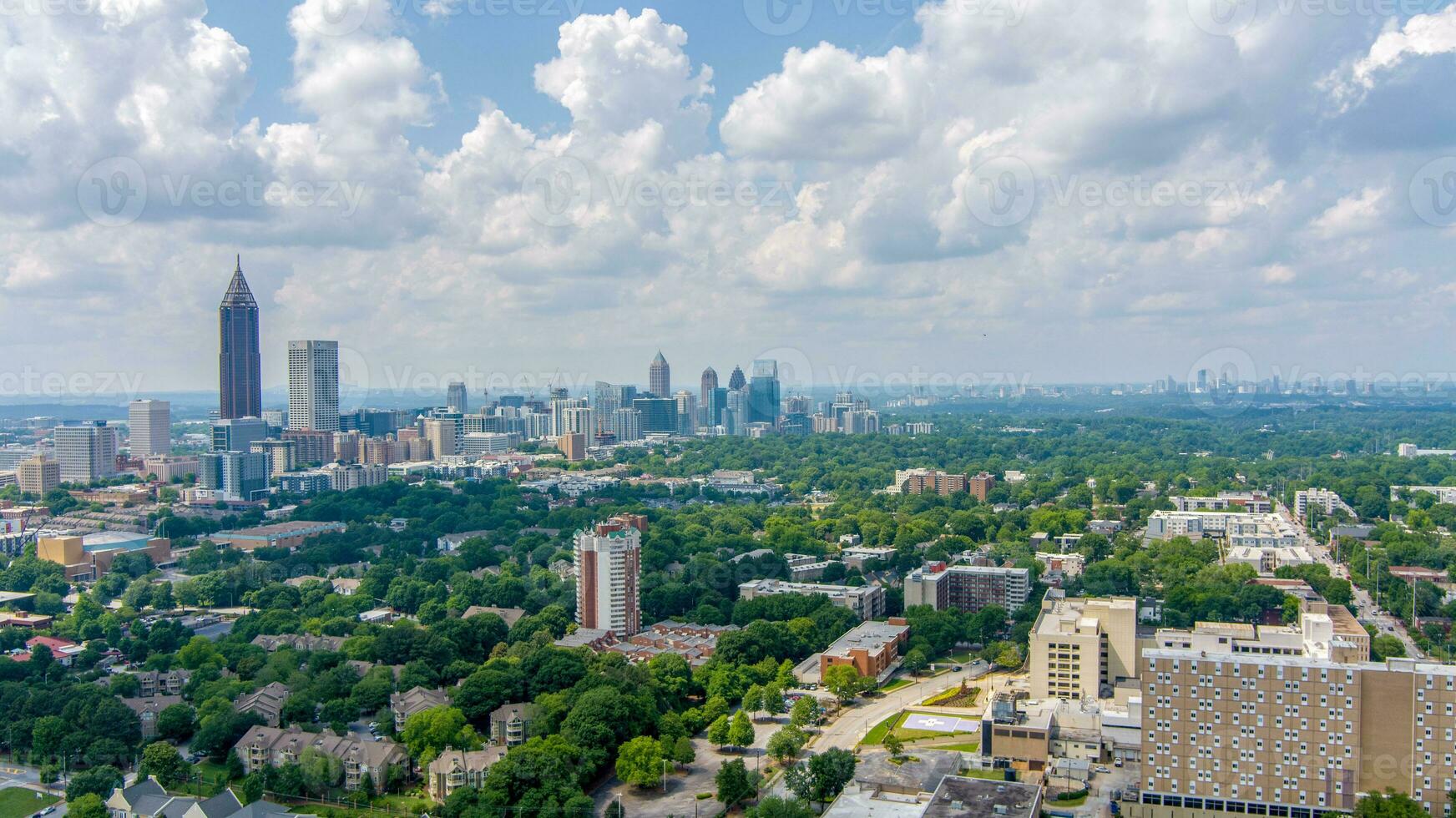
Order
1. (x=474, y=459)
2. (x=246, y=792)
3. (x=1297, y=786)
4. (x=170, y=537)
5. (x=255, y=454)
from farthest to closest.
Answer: (x=474, y=459), (x=255, y=454), (x=170, y=537), (x=246, y=792), (x=1297, y=786)

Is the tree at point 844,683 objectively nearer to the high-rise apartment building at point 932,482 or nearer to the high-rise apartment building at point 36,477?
the high-rise apartment building at point 932,482

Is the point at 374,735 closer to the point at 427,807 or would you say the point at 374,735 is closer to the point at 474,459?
the point at 427,807

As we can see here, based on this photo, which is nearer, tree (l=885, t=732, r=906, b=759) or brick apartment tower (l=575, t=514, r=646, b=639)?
tree (l=885, t=732, r=906, b=759)

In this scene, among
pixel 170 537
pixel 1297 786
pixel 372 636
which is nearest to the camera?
pixel 1297 786

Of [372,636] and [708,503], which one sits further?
[708,503]

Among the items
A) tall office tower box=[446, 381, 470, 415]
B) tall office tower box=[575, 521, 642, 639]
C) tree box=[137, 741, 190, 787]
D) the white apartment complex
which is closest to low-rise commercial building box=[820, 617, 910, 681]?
tall office tower box=[575, 521, 642, 639]

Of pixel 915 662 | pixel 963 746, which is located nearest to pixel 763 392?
pixel 915 662

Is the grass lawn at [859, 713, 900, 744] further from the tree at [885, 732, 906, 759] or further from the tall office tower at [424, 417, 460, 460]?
the tall office tower at [424, 417, 460, 460]

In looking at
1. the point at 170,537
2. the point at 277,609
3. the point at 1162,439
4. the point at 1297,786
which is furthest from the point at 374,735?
the point at 1162,439
